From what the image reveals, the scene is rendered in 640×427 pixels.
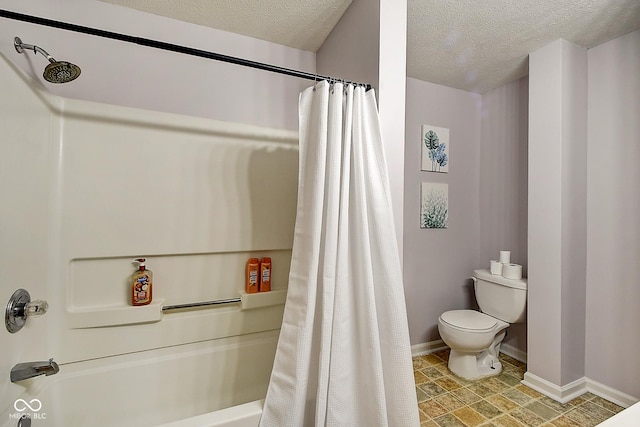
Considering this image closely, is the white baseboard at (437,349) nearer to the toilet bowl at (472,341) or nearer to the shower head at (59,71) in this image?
the toilet bowl at (472,341)

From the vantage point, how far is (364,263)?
1.19 meters

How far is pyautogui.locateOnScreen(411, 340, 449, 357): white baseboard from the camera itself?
2.57 meters

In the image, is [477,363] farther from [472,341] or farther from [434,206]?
→ [434,206]

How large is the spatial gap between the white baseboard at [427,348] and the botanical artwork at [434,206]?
1041 mm

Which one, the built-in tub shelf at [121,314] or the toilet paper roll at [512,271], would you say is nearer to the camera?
the built-in tub shelf at [121,314]

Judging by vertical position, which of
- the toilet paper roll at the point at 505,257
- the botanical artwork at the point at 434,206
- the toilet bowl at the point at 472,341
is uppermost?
the botanical artwork at the point at 434,206

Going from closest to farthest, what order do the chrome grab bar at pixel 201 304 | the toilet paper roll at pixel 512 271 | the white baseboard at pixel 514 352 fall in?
1. the chrome grab bar at pixel 201 304
2. the toilet paper roll at pixel 512 271
3. the white baseboard at pixel 514 352

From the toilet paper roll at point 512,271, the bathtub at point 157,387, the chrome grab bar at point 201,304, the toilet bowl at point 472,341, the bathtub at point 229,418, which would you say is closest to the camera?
the bathtub at point 229,418

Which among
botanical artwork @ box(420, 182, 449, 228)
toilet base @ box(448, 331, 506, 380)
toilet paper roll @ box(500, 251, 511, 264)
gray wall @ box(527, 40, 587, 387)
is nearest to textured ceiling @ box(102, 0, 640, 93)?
gray wall @ box(527, 40, 587, 387)

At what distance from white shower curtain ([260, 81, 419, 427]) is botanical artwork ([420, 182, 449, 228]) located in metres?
1.51

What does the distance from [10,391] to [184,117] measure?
4.47 feet

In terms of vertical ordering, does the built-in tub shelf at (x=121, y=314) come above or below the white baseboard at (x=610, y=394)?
above

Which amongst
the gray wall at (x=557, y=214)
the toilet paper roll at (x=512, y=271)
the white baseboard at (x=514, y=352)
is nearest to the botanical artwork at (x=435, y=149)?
the gray wall at (x=557, y=214)

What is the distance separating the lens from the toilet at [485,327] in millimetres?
2102
